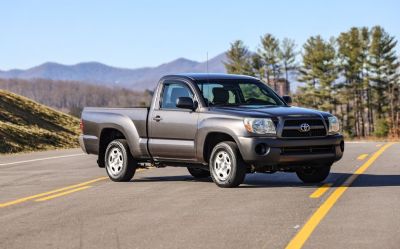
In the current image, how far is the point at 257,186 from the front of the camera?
1183 cm

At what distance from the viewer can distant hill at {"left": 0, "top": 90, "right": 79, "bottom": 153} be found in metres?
29.1

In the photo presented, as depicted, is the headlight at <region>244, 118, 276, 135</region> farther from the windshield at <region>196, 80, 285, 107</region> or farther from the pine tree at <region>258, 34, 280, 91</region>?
the pine tree at <region>258, 34, 280, 91</region>

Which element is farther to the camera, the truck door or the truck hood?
the truck door

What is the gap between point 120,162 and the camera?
43.8ft

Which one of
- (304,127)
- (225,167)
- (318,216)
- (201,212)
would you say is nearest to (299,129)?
(304,127)

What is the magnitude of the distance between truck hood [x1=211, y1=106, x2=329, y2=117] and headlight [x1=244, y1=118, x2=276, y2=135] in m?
0.08

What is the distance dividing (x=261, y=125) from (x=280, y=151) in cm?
48

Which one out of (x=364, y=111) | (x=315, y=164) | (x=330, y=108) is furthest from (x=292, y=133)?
(x=364, y=111)

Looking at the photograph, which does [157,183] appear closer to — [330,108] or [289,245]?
[289,245]

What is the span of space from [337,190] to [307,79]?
12235 cm

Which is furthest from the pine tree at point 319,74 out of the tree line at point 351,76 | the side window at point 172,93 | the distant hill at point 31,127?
the side window at point 172,93

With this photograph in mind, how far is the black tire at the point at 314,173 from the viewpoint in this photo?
12180 millimetres

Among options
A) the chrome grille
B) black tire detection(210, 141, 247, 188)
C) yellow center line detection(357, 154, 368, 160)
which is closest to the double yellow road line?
black tire detection(210, 141, 247, 188)

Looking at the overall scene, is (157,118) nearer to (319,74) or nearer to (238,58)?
(319,74)
